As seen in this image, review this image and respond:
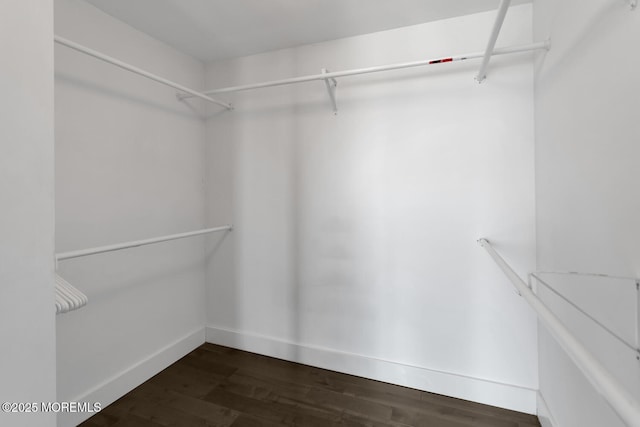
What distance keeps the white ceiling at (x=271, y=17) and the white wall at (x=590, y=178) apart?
2.13 feet

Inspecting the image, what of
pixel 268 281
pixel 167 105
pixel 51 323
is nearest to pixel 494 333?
pixel 268 281

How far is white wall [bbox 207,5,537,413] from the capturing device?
173 cm

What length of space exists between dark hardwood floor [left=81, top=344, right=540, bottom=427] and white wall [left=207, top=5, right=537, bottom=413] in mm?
109

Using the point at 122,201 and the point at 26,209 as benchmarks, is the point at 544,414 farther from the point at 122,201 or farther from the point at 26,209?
the point at 122,201

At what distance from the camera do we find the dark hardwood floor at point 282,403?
64.0 inches

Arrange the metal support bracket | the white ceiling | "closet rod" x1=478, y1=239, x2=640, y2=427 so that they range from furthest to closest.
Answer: the metal support bracket, the white ceiling, "closet rod" x1=478, y1=239, x2=640, y2=427

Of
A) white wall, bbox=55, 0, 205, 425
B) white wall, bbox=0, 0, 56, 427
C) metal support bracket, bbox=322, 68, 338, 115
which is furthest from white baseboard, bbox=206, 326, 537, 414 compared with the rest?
metal support bracket, bbox=322, 68, 338, 115

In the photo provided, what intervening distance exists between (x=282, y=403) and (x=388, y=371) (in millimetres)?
741

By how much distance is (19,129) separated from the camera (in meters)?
0.73

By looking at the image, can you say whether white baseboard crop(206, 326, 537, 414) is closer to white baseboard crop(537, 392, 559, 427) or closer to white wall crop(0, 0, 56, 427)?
white baseboard crop(537, 392, 559, 427)

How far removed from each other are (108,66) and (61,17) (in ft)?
0.94

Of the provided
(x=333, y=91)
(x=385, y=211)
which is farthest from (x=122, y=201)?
(x=385, y=211)

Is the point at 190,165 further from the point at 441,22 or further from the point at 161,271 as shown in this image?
the point at 441,22

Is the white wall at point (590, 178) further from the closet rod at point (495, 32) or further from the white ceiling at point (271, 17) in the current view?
the white ceiling at point (271, 17)
